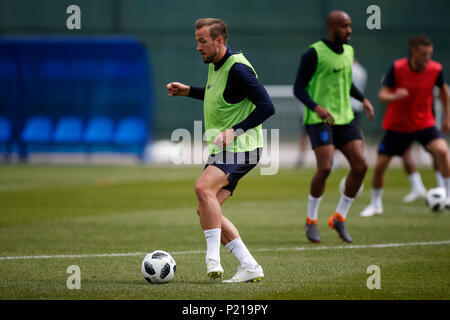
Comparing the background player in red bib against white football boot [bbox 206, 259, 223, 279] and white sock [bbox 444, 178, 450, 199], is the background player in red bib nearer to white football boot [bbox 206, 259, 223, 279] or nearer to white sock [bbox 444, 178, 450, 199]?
white sock [bbox 444, 178, 450, 199]

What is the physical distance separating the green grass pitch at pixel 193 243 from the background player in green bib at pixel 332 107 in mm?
525

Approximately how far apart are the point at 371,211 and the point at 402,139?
103 centimetres

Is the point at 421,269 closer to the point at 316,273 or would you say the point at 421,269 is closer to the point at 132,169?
the point at 316,273

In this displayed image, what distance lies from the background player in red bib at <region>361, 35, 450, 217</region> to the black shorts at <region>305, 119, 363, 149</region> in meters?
1.90

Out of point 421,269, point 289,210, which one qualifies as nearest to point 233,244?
point 421,269

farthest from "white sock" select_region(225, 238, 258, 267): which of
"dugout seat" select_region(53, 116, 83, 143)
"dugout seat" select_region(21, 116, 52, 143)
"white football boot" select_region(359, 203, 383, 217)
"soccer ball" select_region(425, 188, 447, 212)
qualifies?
"dugout seat" select_region(21, 116, 52, 143)

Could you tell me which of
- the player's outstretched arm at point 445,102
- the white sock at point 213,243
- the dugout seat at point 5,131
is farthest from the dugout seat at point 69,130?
the white sock at point 213,243

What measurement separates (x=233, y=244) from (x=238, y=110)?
1.01 meters

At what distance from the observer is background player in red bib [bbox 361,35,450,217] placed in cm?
1045

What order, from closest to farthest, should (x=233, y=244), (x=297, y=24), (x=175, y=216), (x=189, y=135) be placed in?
(x=233, y=244)
(x=175, y=216)
(x=297, y=24)
(x=189, y=135)

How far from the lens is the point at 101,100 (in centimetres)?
2270

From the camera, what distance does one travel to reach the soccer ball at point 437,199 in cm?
1099

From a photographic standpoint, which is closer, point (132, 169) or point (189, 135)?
point (132, 169)

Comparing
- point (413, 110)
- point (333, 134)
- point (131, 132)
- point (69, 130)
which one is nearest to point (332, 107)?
point (333, 134)
